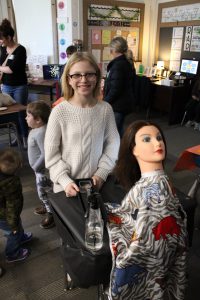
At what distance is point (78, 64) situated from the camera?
111 centimetres

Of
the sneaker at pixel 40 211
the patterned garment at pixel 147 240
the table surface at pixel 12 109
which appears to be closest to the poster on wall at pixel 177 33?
the table surface at pixel 12 109

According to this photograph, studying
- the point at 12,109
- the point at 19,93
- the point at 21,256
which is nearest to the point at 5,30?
the point at 19,93

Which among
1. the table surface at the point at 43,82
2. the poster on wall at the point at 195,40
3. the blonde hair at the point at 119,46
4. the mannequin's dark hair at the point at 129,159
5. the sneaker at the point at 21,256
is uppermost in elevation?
the poster on wall at the point at 195,40

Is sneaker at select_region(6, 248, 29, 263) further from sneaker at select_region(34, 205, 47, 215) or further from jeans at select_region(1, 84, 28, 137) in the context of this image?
jeans at select_region(1, 84, 28, 137)

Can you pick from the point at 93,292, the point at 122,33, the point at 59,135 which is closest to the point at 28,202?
the point at 93,292

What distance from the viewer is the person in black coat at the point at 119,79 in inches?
102

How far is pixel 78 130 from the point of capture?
115 cm

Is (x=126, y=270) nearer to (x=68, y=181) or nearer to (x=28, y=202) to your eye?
(x=68, y=181)

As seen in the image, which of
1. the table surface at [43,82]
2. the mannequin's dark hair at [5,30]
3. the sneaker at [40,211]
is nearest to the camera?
the sneaker at [40,211]

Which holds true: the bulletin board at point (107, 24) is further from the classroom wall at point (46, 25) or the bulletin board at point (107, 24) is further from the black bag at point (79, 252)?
the black bag at point (79, 252)

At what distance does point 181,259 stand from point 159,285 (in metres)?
0.11

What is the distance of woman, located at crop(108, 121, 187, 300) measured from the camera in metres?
0.82

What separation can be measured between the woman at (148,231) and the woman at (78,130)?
0.24m

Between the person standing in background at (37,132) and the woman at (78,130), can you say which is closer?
the woman at (78,130)
